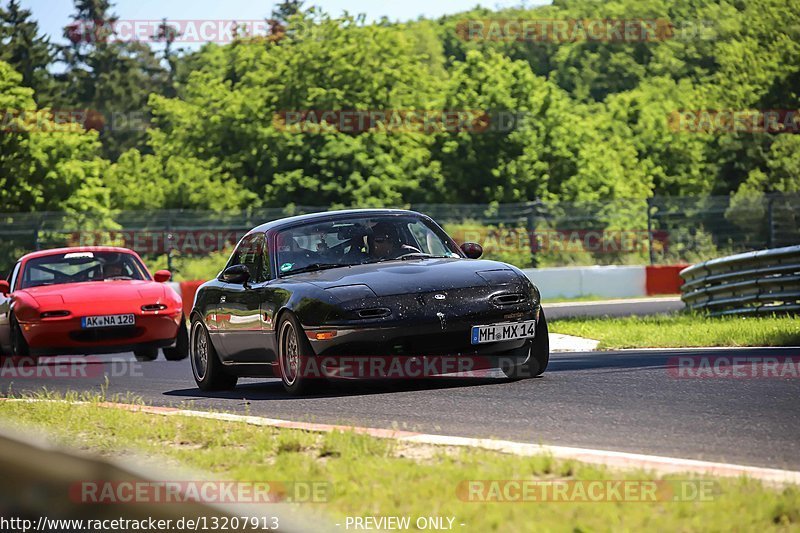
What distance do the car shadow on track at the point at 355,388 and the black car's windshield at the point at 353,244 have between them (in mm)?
960

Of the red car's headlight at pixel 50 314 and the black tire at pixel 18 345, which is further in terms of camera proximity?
the black tire at pixel 18 345

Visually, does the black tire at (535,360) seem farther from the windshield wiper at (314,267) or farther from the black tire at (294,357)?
the windshield wiper at (314,267)

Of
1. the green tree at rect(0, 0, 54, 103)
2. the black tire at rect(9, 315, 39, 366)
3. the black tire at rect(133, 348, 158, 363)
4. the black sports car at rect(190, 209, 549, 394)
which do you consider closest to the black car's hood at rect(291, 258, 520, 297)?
the black sports car at rect(190, 209, 549, 394)

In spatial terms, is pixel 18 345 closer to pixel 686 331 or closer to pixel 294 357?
pixel 294 357

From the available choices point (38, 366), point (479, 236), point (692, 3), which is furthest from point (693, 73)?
point (38, 366)

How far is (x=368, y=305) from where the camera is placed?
9547 millimetres

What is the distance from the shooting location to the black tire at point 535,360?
1018cm

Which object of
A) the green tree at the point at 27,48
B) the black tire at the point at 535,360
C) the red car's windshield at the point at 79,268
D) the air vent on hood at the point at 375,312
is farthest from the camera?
the green tree at the point at 27,48

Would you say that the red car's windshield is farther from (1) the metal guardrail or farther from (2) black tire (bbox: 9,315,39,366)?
(1) the metal guardrail

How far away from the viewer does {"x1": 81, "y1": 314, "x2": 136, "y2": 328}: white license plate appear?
15.7 m

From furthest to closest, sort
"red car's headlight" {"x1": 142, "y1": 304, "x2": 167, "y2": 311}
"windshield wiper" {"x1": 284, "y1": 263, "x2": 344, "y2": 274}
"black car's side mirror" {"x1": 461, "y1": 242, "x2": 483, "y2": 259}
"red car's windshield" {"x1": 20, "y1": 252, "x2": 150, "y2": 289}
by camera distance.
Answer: "red car's windshield" {"x1": 20, "y1": 252, "x2": 150, "y2": 289}
"red car's headlight" {"x1": 142, "y1": 304, "x2": 167, "y2": 311}
"black car's side mirror" {"x1": 461, "y1": 242, "x2": 483, "y2": 259}
"windshield wiper" {"x1": 284, "y1": 263, "x2": 344, "y2": 274}

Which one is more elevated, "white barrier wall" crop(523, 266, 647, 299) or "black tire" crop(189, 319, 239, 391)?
"black tire" crop(189, 319, 239, 391)

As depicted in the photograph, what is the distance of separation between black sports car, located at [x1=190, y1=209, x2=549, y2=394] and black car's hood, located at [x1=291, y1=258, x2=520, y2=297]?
1 centimetres

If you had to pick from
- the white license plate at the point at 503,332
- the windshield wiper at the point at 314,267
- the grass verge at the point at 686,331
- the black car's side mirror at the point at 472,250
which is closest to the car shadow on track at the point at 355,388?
the white license plate at the point at 503,332
